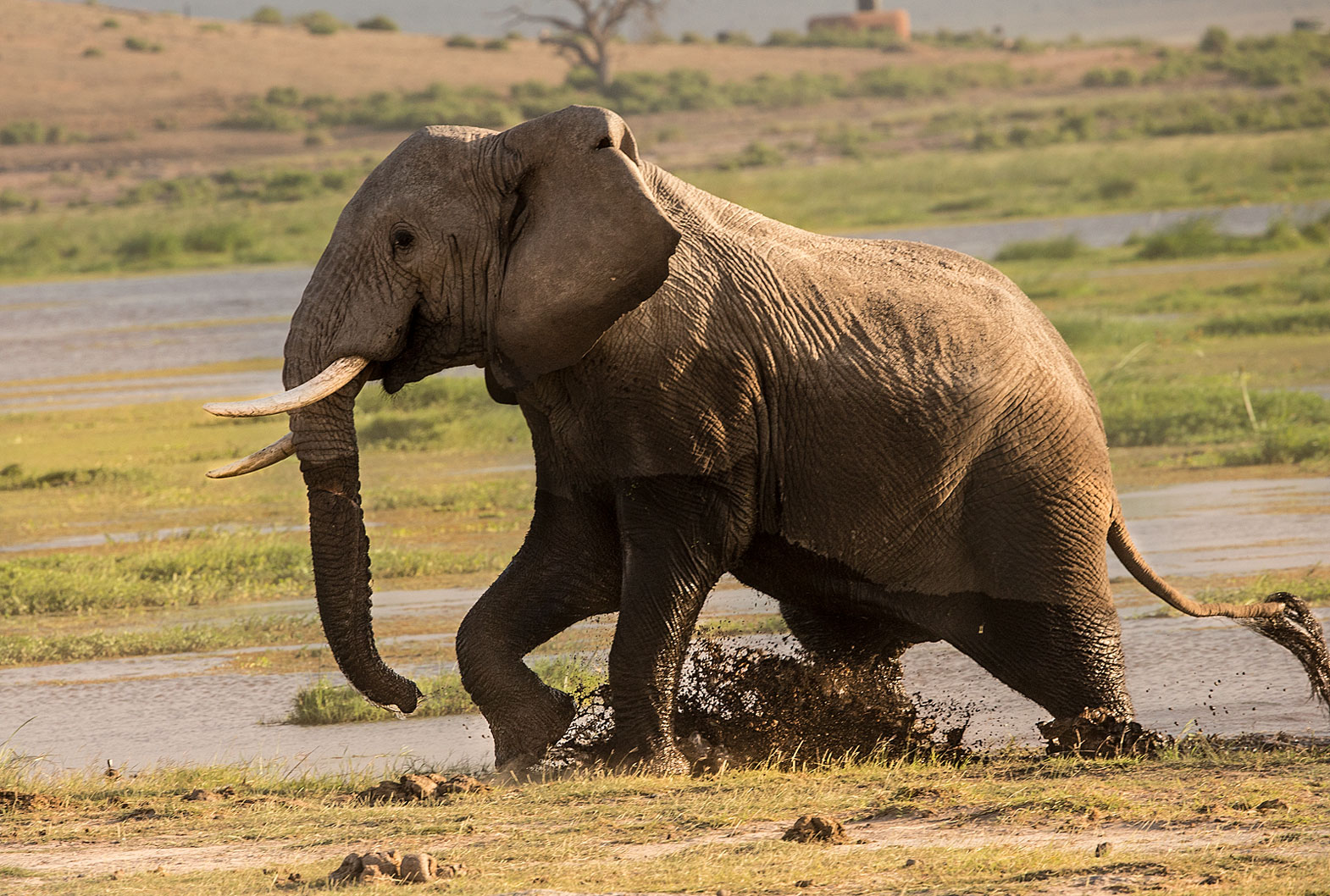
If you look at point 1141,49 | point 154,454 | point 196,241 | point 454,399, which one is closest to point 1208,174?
point 196,241

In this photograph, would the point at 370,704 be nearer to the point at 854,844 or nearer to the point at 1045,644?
the point at 1045,644

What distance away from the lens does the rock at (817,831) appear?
191 inches

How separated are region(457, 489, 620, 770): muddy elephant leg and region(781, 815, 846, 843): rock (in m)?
1.36

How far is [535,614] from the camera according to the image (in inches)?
243

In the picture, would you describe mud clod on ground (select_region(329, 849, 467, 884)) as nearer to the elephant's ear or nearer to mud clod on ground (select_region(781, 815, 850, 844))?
mud clod on ground (select_region(781, 815, 850, 844))

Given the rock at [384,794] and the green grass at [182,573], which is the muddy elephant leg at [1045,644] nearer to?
the rock at [384,794]

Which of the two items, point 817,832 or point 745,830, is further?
point 745,830

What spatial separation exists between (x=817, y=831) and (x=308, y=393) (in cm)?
191

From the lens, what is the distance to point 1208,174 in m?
38.0

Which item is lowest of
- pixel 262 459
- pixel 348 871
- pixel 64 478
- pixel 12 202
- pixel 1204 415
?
pixel 64 478

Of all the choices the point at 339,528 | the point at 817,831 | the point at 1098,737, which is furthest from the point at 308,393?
the point at 1098,737

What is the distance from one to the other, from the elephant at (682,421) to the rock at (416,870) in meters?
1.24

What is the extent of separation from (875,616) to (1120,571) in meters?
3.80

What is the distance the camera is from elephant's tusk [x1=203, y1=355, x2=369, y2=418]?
530 cm
